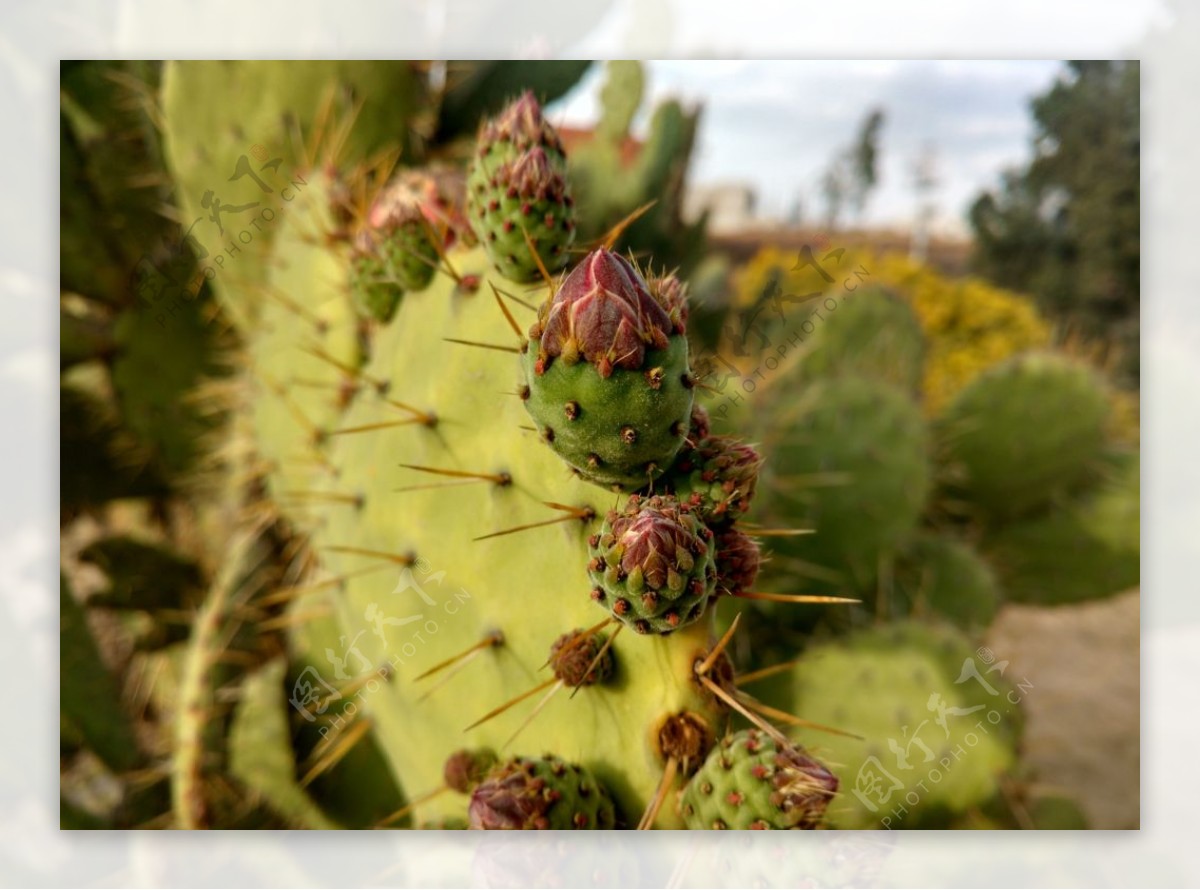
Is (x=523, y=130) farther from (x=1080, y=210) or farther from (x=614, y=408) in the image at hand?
(x=1080, y=210)

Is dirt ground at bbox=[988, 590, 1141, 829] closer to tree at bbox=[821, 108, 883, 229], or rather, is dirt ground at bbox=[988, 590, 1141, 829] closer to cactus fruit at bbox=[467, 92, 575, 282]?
tree at bbox=[821, 108, 883, 229]

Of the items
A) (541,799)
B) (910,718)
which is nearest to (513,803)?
(541,799)

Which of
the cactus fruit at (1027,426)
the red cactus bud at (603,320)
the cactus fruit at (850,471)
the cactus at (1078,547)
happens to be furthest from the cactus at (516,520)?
the cactus at (1078,547)

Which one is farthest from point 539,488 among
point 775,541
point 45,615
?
point 45,615

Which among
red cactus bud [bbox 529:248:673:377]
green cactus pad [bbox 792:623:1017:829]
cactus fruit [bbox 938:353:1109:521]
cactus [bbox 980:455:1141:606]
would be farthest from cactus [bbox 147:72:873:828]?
cactus [bbox 980:455:1141:606]

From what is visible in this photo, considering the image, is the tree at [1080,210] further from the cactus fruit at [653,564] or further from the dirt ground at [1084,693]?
the cactus fruit at [653,564]

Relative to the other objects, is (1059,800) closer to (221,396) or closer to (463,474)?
(463,474)
